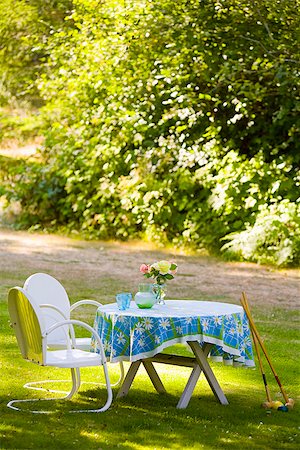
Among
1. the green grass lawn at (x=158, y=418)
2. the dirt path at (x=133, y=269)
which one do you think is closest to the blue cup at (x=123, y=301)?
the green grass lawn at (x=158, y=418)

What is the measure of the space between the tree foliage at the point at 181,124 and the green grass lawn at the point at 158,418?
22.7 ft

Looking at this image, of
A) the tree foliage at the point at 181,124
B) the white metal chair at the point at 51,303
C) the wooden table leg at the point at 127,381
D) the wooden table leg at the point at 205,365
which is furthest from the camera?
the tree foliage at the point at 181,124

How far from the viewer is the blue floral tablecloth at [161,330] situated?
17.9 feet

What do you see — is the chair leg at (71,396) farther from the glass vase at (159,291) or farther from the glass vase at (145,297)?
the glass vase at (159,291)

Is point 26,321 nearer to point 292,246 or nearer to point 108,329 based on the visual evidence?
point 108,329

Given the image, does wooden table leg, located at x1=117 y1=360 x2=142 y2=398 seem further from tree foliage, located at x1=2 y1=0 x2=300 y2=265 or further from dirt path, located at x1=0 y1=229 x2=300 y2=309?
tree foliage, located at x1=2 y1=0 x2=300 y2=265

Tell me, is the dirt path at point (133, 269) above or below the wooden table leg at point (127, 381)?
below

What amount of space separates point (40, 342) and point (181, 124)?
1023 centimetres

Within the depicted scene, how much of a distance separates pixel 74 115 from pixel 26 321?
449 inches

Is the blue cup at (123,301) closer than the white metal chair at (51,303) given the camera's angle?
Yes

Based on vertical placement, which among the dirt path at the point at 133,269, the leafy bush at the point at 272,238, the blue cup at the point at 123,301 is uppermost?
the blue cup at the point at 123,301

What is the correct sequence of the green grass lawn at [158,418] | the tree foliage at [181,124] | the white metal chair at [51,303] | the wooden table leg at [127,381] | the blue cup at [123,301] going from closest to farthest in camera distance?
the green grass lawn at [158,418] < the blue cup at [123,301] < the wooden table leg at [127,381] < the white metal chair at [51,303] < the tree foliage at [181,124]

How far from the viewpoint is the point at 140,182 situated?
51.6 feet

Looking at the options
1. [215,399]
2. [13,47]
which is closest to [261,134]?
[13,47]
